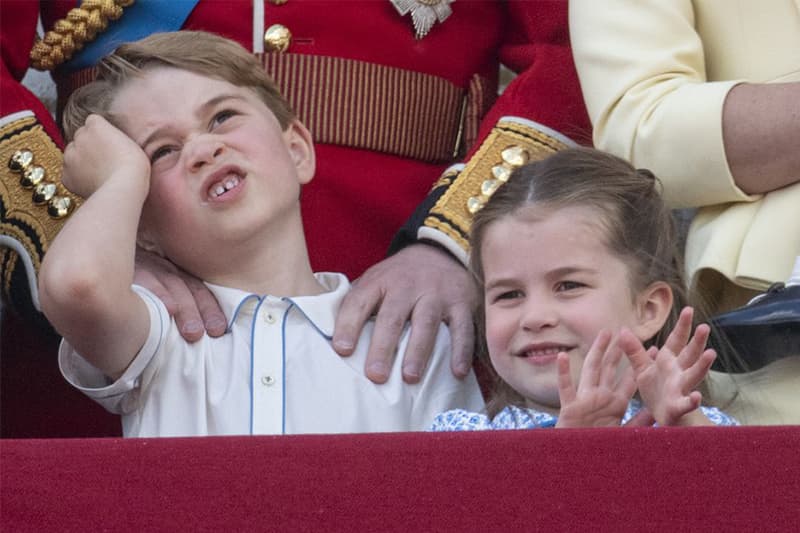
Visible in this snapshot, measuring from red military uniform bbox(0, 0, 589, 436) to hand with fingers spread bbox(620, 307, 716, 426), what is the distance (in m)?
0.75

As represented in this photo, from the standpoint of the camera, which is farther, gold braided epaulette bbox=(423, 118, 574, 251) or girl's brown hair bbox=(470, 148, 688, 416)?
gold braided epaulette bbox=(423, 118, 574, 251)

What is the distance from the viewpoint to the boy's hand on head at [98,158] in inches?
67.5

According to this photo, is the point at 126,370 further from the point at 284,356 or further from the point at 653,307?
the point at 653,307

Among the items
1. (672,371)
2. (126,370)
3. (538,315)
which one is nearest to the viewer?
(672,371)

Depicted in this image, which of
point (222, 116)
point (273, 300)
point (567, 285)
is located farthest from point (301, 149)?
point (567, 285)

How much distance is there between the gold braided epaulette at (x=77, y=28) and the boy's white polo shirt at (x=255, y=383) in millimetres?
468

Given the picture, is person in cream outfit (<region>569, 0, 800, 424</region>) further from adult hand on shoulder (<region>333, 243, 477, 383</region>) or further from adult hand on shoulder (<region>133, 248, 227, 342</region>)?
adult hand on shoulder (<region>133, 248, 227, 342</region>)

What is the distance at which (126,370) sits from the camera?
Answer: 63.7 inches

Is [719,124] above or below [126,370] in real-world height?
above

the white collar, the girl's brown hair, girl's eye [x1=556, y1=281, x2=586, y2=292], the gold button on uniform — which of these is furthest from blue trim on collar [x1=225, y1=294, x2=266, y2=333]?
the gold button on uniform

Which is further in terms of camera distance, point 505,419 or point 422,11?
point 422,11

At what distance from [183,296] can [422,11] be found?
57 cm

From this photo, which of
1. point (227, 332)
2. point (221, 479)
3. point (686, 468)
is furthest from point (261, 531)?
point (227, 332)

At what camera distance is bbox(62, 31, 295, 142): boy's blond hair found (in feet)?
6.03
